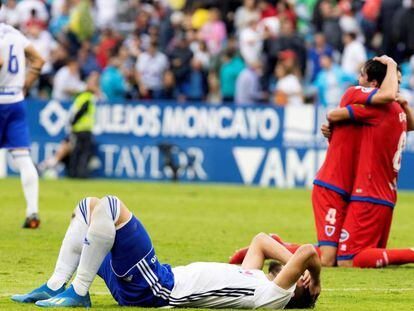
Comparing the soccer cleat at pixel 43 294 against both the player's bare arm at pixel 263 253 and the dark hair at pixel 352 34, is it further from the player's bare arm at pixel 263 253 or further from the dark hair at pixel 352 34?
the dark hair at pixel 352 34

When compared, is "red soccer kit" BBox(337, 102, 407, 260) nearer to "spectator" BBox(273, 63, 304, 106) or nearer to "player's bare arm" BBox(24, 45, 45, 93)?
"player's bare arm" BBox(24, 45, 45, 93)

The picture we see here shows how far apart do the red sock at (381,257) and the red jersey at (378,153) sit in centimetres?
49

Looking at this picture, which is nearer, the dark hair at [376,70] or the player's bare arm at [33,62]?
the dark hair at [376,70]

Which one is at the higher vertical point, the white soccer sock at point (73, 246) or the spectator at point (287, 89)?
the white soccer sock at point (73, 246)

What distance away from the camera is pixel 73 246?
27.7 feet

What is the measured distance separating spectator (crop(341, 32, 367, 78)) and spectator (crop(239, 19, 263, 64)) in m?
2.43

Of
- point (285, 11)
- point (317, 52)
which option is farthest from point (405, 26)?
point (285, 11)

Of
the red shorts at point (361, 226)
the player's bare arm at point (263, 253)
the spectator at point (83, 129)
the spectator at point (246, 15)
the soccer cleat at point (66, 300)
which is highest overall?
the spectator at point (246, 15)

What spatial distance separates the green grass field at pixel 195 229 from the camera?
9766 mm

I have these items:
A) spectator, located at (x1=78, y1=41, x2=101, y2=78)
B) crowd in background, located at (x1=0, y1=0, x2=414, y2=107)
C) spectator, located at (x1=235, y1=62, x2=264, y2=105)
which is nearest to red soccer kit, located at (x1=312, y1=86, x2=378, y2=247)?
crowd in background, located at (x1=0, y1=0, x2=414, y2=107)

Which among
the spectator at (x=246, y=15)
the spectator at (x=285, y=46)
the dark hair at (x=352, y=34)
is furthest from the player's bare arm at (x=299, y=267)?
the spectator at (x=246, y=15)

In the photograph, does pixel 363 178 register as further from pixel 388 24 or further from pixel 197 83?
pixel 197 83

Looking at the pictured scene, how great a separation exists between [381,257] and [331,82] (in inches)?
547

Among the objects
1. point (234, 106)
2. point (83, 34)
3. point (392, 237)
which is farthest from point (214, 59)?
point (392, 237)
